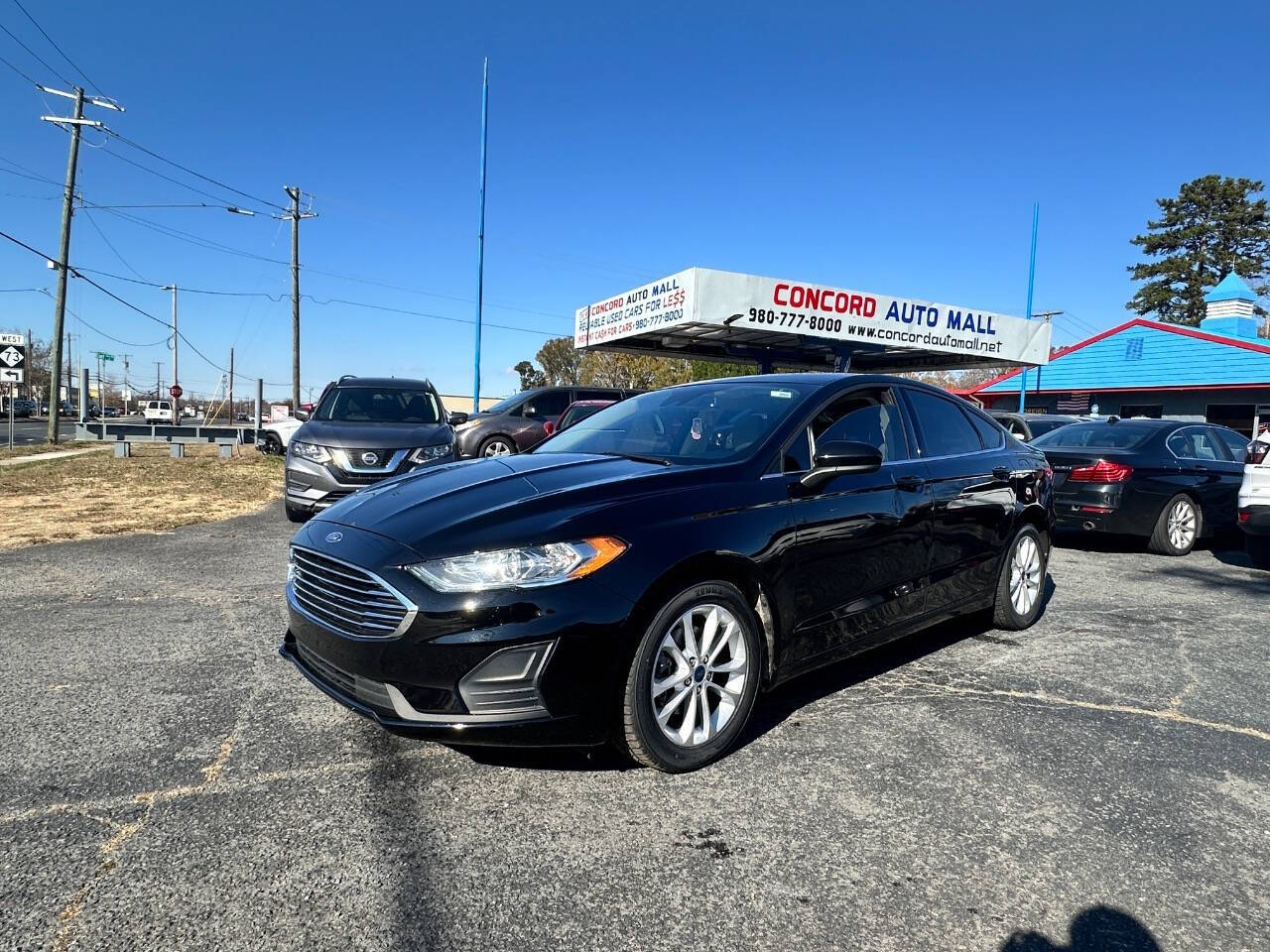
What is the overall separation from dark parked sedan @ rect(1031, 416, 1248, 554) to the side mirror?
510 centimetres

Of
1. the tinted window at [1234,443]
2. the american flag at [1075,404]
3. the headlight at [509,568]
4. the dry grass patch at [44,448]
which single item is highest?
the american flag at [1075,404]

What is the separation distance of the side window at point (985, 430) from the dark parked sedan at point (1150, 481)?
3006 millimetres

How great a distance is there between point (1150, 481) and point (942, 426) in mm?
4647

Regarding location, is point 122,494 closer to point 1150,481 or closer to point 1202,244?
point 1150,481

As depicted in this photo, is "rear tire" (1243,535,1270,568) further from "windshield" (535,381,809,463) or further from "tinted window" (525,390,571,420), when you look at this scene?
"tinted window" (525,390,571,420)

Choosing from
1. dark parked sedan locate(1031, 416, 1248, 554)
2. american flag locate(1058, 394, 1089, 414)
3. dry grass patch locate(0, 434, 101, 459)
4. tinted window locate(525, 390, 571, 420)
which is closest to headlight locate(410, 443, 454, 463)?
tinted window locate(525, 390, 571, 420)

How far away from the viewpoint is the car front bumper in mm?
2531

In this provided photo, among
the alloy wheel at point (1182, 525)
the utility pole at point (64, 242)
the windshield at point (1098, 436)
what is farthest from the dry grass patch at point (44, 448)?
the alloy wheel at point (1182, 525)

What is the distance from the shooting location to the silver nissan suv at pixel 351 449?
25.4 feet

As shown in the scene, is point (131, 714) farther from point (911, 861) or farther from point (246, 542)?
point (246, 542)

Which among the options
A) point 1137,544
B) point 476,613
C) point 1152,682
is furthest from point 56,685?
point 1137,544

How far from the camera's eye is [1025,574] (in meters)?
5.02

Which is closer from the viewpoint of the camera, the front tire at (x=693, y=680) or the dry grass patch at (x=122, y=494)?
the front tire at (x=693, y=680)

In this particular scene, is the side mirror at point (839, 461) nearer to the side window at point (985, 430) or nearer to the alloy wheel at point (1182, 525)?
the side window at point (985, 430)
